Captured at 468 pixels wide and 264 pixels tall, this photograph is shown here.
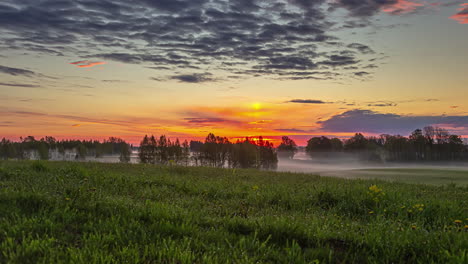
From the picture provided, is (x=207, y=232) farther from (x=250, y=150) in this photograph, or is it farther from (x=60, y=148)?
(x=60, y=148)

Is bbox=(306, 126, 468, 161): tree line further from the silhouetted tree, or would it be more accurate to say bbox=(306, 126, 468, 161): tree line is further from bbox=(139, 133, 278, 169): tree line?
bbox=(139, 133, 278, 169): tree line

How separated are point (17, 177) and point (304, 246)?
33.3 feet

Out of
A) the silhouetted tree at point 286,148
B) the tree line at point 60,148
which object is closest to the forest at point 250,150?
the tree line at point 60,148

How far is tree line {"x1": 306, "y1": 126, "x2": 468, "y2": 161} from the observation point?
110m

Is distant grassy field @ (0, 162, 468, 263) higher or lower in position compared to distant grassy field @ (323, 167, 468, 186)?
higher

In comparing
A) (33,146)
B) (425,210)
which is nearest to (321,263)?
(425,210)

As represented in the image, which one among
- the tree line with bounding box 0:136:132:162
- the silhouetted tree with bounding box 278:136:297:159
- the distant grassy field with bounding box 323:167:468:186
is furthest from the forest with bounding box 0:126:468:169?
the distant grassy field with bounding box 323:167:468:186

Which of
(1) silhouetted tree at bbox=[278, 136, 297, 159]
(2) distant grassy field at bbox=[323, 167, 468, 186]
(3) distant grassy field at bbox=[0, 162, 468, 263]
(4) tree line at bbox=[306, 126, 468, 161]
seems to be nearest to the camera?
(3) distant grassy field at bbox=[0, 162, 468, 263]

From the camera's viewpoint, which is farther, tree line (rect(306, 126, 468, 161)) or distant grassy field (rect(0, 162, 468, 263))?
tree line (rect(306, 126, 468, 161))

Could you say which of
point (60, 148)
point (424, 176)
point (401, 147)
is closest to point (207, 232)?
point (424, 176)

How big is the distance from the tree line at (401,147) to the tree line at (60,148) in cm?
9125

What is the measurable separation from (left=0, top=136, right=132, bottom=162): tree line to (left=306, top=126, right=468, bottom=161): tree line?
9125cm

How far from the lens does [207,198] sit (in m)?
9.88

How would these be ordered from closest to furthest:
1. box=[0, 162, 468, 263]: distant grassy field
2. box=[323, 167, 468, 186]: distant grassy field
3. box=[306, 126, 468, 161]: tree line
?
box=[0, 162, 468, 263]: distant grassy field, box=[323, 167, 468, 186]: distant grassy field, box=[306, 126, 468, 161]: tree line
